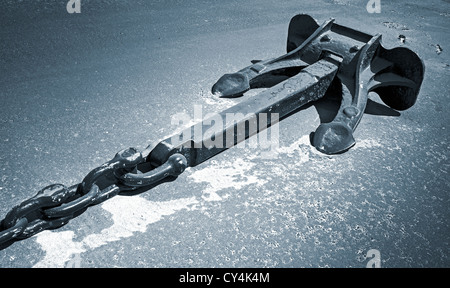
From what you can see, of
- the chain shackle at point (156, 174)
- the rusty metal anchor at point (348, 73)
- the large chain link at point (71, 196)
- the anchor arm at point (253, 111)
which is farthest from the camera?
the rusty metal anchor at point (348, 73)

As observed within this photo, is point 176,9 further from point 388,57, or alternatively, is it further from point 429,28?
point 429,28

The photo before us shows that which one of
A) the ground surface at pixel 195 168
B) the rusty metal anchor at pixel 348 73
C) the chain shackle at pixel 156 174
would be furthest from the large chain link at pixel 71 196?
the rusty metal anchor at pixel 348 73

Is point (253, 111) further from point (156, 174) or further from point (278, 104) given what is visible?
point (156, 174)

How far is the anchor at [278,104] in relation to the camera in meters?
1.37

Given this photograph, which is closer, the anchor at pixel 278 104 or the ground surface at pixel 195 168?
the anchor at pixel 278 104

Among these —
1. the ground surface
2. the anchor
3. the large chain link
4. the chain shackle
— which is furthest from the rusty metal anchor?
the large chain link

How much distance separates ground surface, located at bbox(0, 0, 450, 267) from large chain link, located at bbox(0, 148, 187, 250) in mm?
109

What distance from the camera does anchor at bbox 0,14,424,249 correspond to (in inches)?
54.1

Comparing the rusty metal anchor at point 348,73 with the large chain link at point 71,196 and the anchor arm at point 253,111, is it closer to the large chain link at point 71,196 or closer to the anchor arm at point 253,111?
the anchor arm at point 253,111

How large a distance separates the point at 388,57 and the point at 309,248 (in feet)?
4.30

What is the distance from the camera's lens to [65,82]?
241 centimetres

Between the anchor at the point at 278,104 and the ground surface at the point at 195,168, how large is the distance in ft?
0.32
